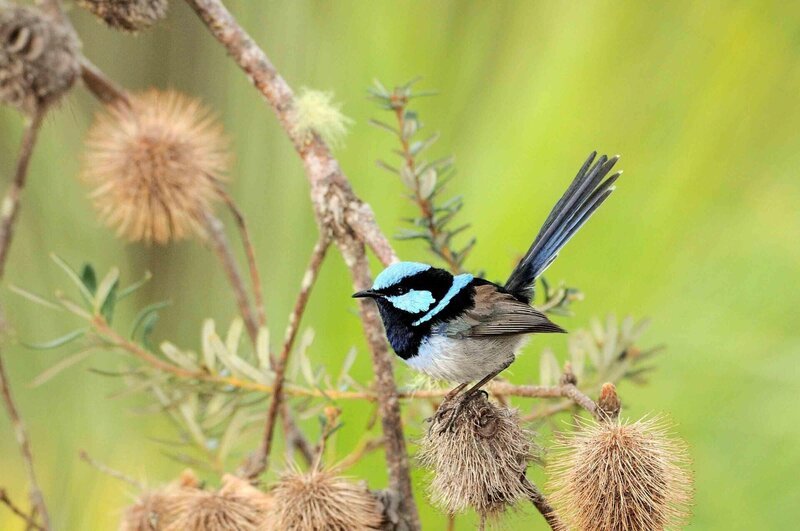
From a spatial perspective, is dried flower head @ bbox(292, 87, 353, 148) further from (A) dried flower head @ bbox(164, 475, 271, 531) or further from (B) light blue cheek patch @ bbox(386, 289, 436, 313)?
(A) dried flower head @ bbox(164, 475, 271, 531)

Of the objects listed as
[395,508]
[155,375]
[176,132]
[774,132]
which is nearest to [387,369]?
[395,508]

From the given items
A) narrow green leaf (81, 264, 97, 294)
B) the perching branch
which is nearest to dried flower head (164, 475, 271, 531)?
the perching branch

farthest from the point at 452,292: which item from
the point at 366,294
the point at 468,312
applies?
the point at 366,294

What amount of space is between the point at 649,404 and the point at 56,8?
39.1 inches

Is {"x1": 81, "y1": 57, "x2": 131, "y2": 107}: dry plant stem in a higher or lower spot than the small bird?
higher

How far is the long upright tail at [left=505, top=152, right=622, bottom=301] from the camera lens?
2.76ft

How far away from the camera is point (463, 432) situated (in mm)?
651

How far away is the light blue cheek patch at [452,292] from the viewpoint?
2.73ft

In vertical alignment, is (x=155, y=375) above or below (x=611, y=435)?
above

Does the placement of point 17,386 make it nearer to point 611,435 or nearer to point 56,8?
point 56,8

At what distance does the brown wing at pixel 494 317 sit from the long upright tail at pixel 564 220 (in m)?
0.06

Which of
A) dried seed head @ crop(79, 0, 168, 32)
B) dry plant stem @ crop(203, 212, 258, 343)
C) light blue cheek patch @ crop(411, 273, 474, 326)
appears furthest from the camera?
dry plant stem @ crop(203, 212, 258, 343)

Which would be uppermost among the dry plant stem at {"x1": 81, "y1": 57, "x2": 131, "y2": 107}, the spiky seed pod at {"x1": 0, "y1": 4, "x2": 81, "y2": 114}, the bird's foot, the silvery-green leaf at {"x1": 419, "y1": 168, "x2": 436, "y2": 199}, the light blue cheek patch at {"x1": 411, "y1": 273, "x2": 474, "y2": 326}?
the dry plant stem at {"x1": 81, "y1": 57, "x2": 131, "y2": 107}

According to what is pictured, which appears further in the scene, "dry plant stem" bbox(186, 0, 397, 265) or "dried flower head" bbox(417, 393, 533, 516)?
"dry plant stem" bbox(186, 0, 397, 265)
